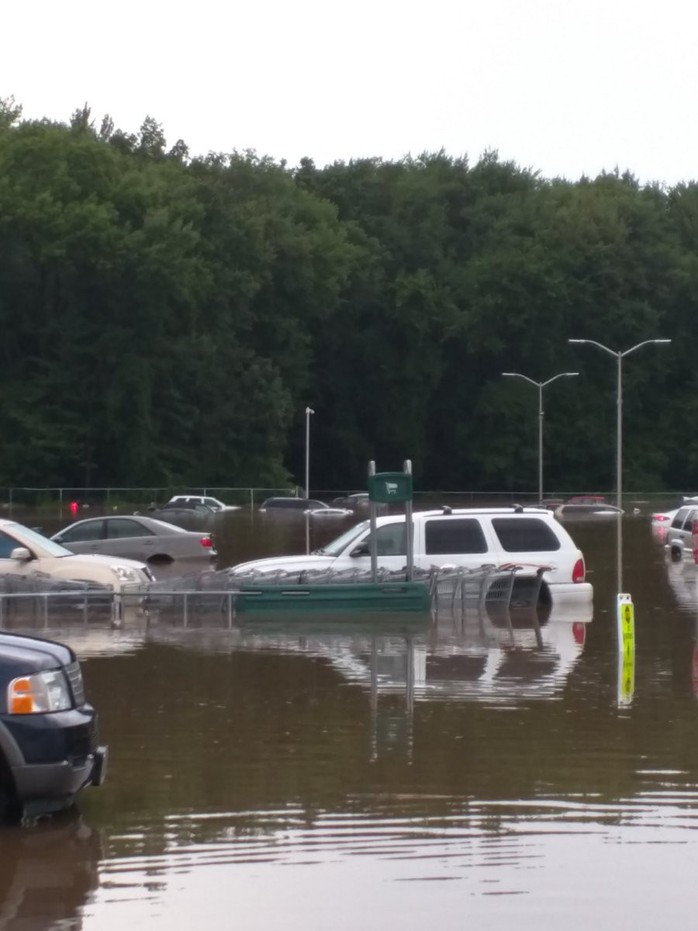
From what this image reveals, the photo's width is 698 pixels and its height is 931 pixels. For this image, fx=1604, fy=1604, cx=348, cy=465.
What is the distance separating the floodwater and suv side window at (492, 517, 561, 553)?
15.8 feet

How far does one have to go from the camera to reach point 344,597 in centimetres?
2105

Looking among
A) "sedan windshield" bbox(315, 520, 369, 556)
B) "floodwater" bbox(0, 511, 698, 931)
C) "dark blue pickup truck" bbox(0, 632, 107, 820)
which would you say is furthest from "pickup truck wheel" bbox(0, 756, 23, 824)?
"sedan windshield" bbox(315, 520, 369, 556)

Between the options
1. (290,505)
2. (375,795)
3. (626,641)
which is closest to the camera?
(375,795)

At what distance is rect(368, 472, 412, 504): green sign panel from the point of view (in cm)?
2136

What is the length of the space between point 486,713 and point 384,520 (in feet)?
33.6

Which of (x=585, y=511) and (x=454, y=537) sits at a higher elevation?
(x=454, y=537)

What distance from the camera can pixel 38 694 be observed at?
8.89 metres

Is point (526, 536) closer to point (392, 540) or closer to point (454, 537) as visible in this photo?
point (454, 537)

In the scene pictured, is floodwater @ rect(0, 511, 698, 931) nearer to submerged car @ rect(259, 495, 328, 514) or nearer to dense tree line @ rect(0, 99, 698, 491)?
submerged car @ rect(259, 495, 328, 514)

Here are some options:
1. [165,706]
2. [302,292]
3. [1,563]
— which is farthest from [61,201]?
[165,706]

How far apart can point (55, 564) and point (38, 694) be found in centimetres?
1436

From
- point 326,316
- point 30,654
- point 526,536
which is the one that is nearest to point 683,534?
point 526,536

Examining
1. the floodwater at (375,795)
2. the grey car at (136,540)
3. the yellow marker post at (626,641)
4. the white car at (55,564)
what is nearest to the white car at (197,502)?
the grey car at (136,540)

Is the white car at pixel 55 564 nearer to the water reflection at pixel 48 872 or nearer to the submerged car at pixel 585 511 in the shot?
the water reflection at pixel 48 872
